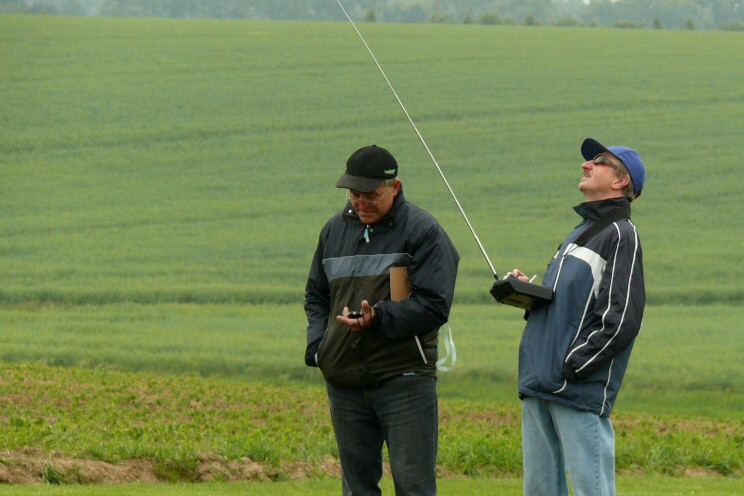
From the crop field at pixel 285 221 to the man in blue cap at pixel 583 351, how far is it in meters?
3.78

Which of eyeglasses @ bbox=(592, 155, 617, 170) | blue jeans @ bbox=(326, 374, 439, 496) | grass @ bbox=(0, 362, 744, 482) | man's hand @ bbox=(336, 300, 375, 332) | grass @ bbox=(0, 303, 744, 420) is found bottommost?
grass @ bbox=(0, 303, 744, 420)

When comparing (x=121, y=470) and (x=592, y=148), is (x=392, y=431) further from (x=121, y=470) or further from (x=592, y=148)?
(x=121, y=470)

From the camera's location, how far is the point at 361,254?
5.96 metres

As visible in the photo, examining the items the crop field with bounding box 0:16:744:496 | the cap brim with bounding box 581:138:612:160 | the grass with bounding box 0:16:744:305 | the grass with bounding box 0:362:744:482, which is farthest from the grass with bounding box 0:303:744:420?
the cap brim with bounding box 581:138:612:160

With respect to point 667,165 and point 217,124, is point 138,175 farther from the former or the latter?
point 667,165

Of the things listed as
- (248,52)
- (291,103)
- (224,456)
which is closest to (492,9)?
(248,52)

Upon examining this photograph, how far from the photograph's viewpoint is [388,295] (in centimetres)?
592

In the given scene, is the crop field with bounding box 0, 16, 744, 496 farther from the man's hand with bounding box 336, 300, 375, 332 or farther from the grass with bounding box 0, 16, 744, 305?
the man's hand with bounding box 336, 300, 375, 332

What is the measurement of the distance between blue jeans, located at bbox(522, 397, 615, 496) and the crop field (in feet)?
12.2

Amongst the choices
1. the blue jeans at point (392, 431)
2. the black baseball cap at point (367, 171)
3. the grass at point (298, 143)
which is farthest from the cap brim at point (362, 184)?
the grass at point (298, 143)

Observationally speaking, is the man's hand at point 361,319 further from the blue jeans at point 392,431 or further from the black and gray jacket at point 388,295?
the blue jeans at point 392,431

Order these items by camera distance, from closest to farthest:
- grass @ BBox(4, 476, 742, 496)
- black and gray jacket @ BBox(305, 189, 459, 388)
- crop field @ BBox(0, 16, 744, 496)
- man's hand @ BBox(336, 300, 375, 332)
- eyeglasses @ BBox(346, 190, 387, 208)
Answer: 1. man's hand @ BBox(336, 300, 375, 332)
2. black and gray jacket @ BBox(305, 189, 459, 388)
3. eyeglasses @ BBox(346, 190, 387, 208)
4. grass @ BBox(4, 476, 742, 496)
5. crop field @ BBox(0, 16, 744, 496)

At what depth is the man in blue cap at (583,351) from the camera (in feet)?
18.2

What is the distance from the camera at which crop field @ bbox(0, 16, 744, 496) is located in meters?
11.5
